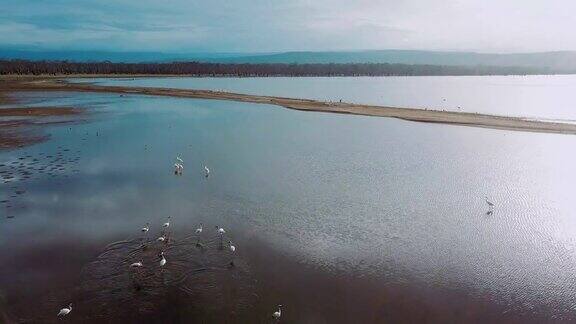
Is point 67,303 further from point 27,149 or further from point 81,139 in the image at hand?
point 81,139

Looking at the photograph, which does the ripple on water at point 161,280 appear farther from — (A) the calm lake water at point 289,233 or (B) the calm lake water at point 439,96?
(B) the calm lake water at point 439,96

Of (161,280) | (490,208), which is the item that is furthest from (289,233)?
(490,208)

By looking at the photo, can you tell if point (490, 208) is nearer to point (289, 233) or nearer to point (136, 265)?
point (289, 233)

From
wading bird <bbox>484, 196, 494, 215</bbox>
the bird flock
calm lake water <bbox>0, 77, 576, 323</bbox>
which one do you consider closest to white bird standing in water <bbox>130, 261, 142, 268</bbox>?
the bird flock

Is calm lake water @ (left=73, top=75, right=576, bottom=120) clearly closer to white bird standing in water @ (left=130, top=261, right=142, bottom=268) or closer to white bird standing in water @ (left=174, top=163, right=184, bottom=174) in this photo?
white bird standing in water @ (left=174, top=163, right=184, bottom=174)

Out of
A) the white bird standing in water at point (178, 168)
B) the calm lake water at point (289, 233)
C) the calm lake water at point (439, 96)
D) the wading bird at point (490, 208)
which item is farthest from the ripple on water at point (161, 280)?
the calm lake water at point (439, 96)

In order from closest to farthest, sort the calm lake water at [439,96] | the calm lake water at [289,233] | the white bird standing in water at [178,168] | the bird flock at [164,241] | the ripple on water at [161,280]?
the bird flock at [164,241] < the ripple on water at [161,280] < the calm lake water at [289,233] < the white bird standing in water at [178,168] < the calm lake water at [439,96]

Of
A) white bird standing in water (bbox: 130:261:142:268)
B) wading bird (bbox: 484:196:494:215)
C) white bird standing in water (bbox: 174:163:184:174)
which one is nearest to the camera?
white bird standing in water (bbox: 130:261:142:268)

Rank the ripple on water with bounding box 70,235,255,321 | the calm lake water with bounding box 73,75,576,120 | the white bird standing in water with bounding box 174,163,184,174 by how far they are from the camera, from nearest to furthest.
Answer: the ripple on water with bounding box 70,235,255,321 < the white bird standing in water with bounding box 174,163,184,174 < the calm lake water with bounding box 73,75,576,120

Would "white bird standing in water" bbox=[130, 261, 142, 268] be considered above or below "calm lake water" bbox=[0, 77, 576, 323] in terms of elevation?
above
